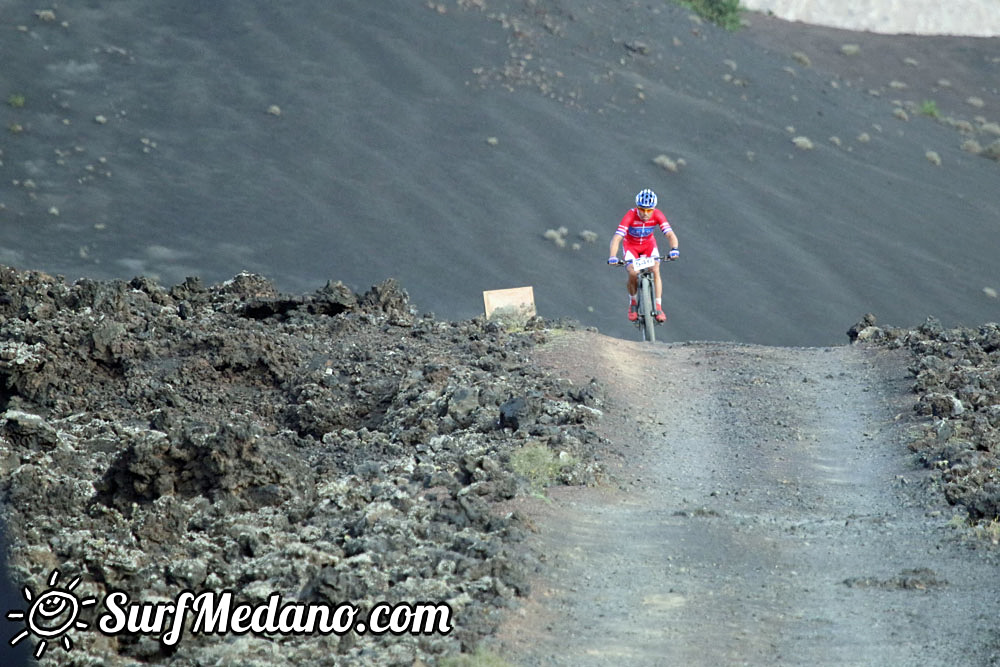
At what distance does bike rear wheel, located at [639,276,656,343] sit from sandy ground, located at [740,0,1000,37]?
4866 centimetres

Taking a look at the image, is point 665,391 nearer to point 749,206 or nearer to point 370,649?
point 370,649

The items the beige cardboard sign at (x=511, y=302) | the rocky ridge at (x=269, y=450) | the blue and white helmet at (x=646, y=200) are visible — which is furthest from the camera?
the beige cardboard sign at (x=511, y=302)

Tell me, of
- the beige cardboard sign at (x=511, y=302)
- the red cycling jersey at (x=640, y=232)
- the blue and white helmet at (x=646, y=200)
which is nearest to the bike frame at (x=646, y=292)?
the red cycling jersey at (x=640, y=232)

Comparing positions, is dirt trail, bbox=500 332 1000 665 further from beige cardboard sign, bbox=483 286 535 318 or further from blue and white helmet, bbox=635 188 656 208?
beige cardboard sign, bbox=483 286 535 318

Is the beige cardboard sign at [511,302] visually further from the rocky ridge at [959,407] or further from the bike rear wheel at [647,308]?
the rocky ridge at [959,407]

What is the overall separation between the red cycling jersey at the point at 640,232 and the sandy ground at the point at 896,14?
4863cm

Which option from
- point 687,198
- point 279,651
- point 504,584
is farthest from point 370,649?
point 687,198

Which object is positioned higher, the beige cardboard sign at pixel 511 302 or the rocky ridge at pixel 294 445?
the rocky ridge at pixel 294 445

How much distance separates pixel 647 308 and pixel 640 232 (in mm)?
975

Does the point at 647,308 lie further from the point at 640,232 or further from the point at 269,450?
the point at 269,450

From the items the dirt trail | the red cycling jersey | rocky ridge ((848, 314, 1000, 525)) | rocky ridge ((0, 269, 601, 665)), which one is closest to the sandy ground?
rocky ridge ((848, 314, 1000, 525))

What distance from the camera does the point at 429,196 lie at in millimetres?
30922

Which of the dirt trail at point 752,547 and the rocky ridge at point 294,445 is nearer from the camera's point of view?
the dirt trail at point 752,547

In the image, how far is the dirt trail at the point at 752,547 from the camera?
7.15 metres
